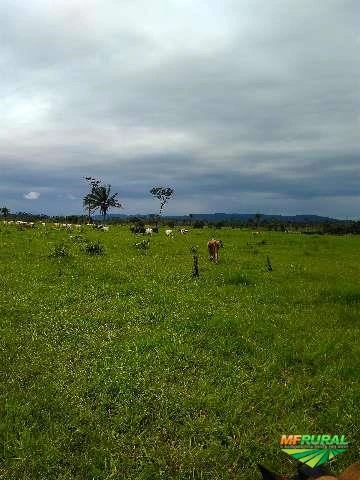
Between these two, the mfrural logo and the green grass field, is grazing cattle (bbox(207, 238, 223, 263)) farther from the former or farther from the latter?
the mfrural logo

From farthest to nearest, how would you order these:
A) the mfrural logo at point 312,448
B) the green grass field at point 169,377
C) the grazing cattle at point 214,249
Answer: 1. the grazing cattle at point 214,249
2. the green grass field at point 169,377
3. the mfrural logo at point 312,448

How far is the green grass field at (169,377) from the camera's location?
7.64 meters

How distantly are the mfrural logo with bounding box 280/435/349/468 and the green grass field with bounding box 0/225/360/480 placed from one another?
3676 millimetres

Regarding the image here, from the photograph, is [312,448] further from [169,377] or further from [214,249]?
[214,249]

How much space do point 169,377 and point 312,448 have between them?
670cm

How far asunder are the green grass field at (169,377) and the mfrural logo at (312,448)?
3.68 meters

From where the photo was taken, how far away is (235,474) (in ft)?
23.9

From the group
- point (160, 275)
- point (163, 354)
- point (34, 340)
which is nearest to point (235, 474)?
point (163, 354)

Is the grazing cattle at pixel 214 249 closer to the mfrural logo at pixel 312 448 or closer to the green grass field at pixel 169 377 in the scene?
the green grass field at pixel 169 377

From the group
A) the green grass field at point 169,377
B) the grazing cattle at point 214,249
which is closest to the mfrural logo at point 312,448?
the green grass field at point 169,377

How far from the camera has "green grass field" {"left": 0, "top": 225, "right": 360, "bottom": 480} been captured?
7637 mm

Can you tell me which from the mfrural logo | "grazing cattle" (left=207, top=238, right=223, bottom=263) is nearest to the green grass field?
the mfrural logo

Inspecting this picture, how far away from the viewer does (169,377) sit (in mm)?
10422

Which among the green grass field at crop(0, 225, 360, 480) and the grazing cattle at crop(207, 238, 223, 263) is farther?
the grazing cattle at crop(207, 238, 223, 263)
